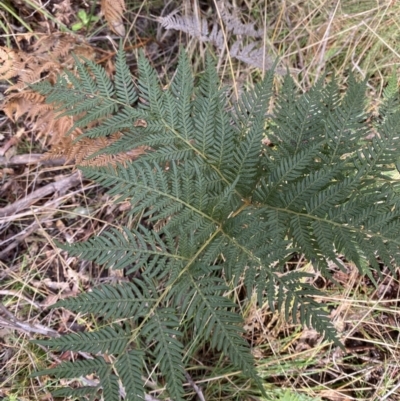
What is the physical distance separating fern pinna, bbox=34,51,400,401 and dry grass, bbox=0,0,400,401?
86cm

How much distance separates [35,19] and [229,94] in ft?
4.31

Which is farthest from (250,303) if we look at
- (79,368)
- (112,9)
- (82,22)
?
(82,22)

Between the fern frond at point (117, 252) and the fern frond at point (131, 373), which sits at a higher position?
the fern frond at point (117, 252)

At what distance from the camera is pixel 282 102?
1.55 meters

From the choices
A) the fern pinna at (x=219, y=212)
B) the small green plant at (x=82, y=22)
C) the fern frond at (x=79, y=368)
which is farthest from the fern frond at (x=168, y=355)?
the small green plant at (x=82, y=22)

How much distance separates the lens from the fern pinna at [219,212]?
4.10 feet

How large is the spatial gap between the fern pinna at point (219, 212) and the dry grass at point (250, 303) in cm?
86

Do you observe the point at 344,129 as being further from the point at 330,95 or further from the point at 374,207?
the point at 374,207

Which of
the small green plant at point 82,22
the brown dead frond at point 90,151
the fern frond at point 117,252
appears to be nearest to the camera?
the fern frond at point 117,252

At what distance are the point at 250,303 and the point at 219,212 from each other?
0.91 m

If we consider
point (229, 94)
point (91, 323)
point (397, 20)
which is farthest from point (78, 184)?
point (397, 20)

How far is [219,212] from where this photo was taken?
1464mm

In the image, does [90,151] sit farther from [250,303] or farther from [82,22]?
[250,303]

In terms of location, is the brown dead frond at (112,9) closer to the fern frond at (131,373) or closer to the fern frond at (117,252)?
the fern frond at (117,252)
